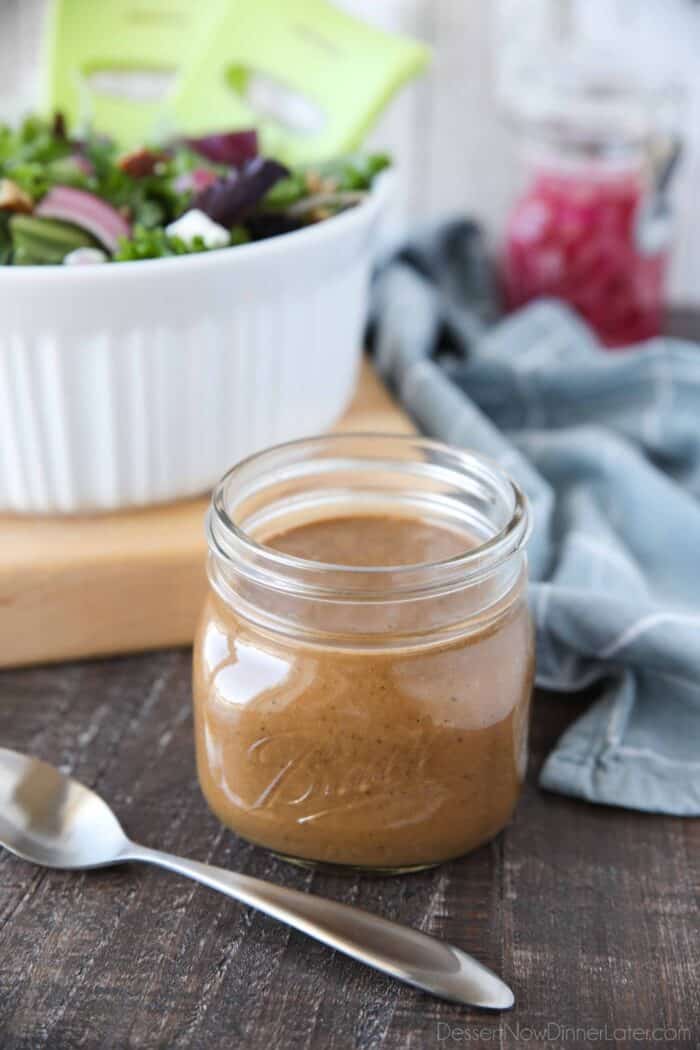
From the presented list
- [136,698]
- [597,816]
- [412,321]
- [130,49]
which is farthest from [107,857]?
[130,49]

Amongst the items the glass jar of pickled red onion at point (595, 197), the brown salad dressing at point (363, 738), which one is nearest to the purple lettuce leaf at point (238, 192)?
the brown salad dressing at point (363, 738)

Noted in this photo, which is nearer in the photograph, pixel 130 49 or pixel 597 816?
pixel 597 816

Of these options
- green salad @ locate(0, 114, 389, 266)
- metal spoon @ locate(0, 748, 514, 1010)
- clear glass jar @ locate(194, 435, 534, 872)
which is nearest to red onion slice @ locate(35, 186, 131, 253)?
green salad @ locate(0, 114, 389, 266)

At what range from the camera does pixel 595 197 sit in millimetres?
1530

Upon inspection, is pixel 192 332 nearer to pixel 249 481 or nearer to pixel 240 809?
pixel 249 481

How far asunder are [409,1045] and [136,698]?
1.30ft

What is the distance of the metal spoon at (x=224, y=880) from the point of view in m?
0.68

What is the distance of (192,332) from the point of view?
3.27 ft

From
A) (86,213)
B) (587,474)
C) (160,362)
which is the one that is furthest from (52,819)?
(587,474)

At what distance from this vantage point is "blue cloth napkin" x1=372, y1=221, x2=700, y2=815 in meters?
0.90

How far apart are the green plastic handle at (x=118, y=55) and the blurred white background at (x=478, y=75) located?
21 cm

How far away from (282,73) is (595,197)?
434mm

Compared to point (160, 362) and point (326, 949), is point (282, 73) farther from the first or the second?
point (326, 949)

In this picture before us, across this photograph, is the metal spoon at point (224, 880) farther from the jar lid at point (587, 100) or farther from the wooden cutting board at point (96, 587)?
the jar lid at point (587, 100)
